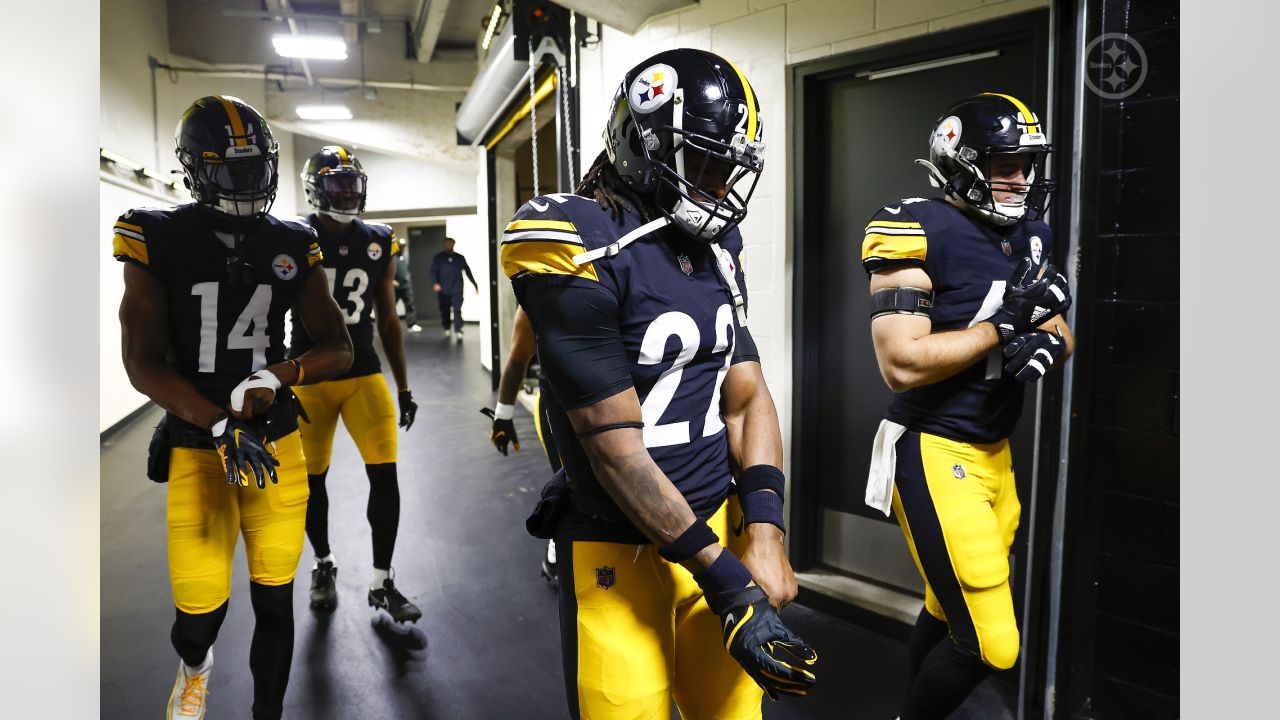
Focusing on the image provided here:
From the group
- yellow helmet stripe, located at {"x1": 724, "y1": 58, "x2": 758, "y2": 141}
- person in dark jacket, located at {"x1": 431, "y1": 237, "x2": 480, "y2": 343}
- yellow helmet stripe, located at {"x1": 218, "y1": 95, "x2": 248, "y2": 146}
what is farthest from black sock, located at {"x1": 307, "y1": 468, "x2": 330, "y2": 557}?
person in dark jacket, located at {"x1": 431, "y1": 237, "x2": 480, "y2": 343}

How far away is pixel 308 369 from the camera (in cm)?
235

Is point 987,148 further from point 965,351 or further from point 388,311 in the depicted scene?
point 388,311

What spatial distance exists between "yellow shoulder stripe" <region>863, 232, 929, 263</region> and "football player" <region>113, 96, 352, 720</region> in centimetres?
169

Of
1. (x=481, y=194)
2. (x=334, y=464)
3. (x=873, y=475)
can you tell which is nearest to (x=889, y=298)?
(x=873, y=475)

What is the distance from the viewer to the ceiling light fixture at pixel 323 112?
9039mm

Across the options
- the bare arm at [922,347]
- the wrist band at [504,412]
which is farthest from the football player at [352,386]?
the bare arm at [922,347]

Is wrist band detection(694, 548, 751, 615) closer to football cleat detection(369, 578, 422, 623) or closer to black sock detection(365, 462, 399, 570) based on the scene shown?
football cleat detection(369, 578, 422, 623)

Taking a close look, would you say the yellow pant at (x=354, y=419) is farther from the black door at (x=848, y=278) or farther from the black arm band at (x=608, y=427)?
the black arm band at (x=608, y=427)

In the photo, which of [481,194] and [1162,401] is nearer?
[1162,401]

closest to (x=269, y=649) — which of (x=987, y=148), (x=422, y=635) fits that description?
(x=422, y=635)

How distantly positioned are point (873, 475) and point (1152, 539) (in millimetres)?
858

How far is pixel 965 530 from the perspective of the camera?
1995mm
